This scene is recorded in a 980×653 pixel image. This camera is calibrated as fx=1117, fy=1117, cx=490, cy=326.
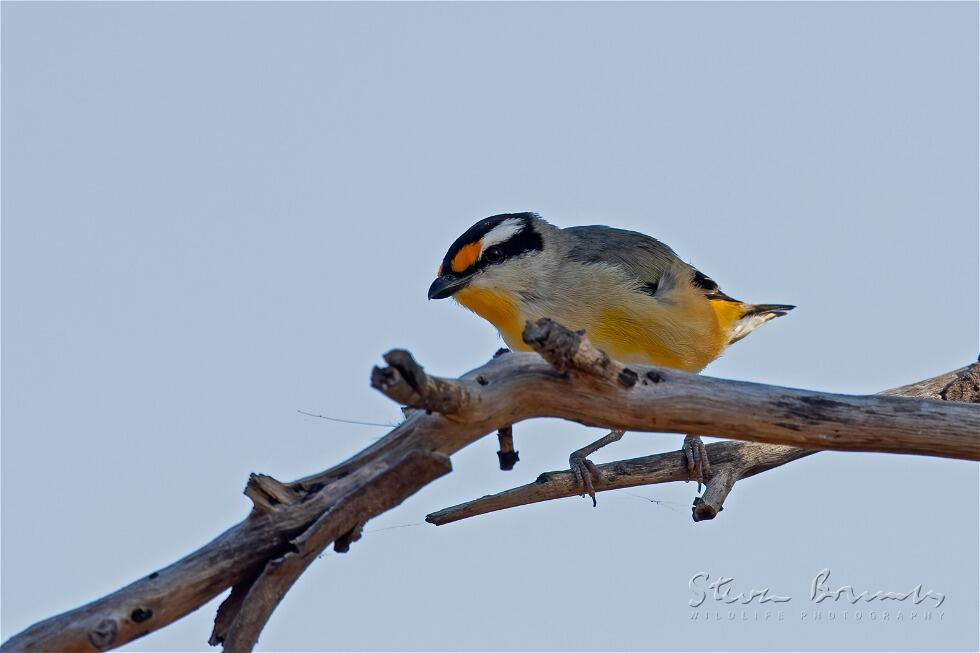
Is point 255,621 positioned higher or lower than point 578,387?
lower

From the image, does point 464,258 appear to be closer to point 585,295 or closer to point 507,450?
point 585,295

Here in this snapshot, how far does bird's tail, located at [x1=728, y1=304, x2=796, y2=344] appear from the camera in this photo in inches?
386

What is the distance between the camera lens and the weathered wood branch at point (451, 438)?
4.67 meters

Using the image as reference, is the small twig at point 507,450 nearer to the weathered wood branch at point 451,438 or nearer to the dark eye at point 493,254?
the weathered wood branch at point 451,438

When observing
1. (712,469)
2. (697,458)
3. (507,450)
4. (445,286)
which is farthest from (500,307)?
(507,450)

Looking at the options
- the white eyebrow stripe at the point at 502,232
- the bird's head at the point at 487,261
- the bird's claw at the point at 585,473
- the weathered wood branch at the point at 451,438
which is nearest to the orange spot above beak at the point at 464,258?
the bird's head at the point at 487,261

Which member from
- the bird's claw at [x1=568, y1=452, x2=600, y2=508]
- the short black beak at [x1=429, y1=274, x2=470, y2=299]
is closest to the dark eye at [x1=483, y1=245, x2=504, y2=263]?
the short black beak at [x1=429, y1=274, x2=470, y2=299]

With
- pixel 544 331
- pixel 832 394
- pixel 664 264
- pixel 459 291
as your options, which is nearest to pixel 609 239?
pixel 664 264

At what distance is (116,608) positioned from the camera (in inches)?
184

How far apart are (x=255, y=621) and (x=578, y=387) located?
172 cm

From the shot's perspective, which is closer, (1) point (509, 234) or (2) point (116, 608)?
(2) point (116, 608)

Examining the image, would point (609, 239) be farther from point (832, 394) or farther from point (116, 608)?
point (116, 608)

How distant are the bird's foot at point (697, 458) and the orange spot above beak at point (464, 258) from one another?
199 centimetres

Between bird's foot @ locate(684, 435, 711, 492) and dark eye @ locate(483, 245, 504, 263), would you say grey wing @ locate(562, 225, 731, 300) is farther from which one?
bird's foot @ locate(684, 435, 711, 492)
